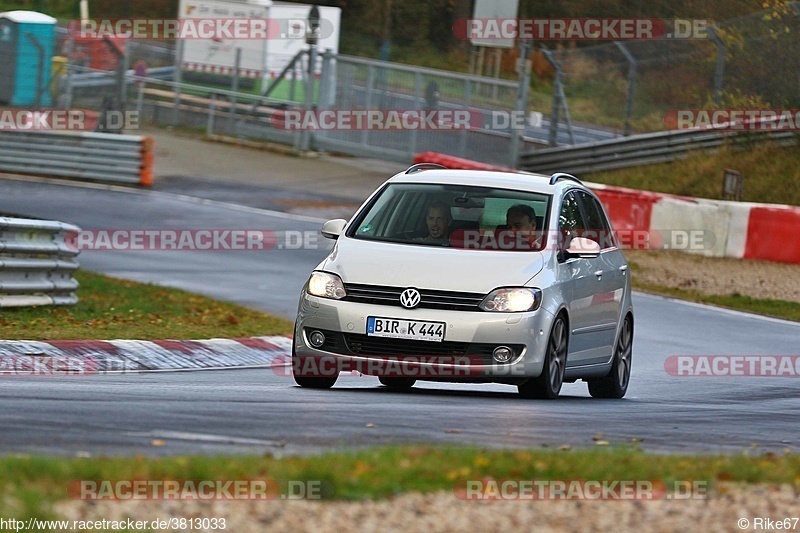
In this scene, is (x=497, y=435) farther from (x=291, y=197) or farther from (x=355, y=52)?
(x=355, y=52)

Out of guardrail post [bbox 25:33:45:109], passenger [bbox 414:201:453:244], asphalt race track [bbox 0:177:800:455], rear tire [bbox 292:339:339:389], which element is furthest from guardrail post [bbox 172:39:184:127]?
rear tire [bbox 292:339:339:389]

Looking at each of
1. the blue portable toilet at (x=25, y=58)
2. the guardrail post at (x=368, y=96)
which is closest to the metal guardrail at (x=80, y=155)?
the blue portable toilet at (x=25, y=58)

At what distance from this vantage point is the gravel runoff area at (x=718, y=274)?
2009 centimetres

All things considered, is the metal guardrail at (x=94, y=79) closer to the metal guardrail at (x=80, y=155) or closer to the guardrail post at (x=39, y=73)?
the guardrail post at (x=39, y=73)

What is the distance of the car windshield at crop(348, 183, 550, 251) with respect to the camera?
34.4ft

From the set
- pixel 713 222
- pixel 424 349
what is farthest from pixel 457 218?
pixel 713 222

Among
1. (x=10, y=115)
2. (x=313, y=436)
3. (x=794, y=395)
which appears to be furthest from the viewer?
(x=10, y=115)

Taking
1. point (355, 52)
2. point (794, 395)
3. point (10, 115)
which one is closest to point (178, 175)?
point (10, 115)

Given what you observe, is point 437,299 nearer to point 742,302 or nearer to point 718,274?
point 742,302

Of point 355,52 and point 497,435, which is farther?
point 355,52

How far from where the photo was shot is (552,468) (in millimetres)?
6246

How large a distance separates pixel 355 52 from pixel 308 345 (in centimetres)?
4767

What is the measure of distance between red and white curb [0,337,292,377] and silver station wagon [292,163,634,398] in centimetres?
202

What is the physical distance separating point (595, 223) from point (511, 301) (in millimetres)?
2333
